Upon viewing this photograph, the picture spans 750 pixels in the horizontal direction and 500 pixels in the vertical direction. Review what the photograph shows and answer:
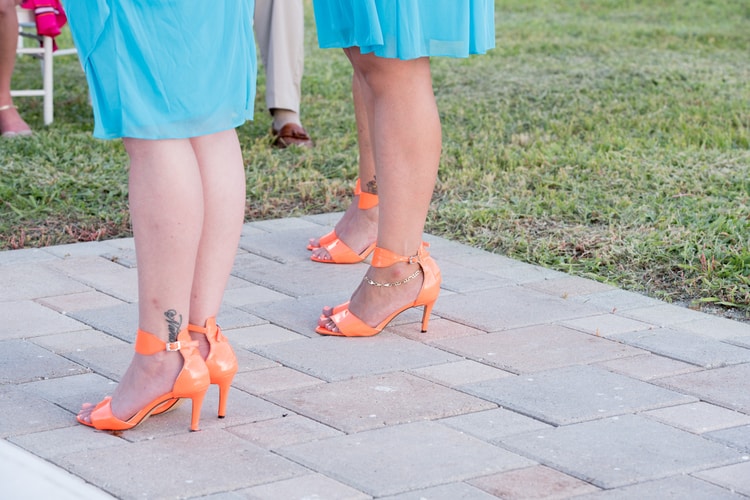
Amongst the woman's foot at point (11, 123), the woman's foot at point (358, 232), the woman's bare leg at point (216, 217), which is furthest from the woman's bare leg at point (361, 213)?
the woman's foot at point (11, 123)

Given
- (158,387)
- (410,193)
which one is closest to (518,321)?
(410,193)

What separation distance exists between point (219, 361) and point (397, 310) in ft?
2.27

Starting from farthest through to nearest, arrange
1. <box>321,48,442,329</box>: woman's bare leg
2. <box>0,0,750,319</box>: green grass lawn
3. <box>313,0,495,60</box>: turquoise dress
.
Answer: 1. <box>0,0,750,319</box>: green grass lawn
2. <box>321,48,442,329</box>: woman's bare leg
3. <box>313,0,495,60</box>: turquoise dress

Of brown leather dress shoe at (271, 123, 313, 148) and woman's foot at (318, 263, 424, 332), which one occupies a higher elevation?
brown leather dress shoe at (271, 123, 313, 148)

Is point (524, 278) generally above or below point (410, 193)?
below

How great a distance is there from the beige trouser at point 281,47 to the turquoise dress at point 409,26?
8.46ft

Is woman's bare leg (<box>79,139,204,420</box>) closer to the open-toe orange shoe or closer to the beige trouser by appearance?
the open-toe orange shoe

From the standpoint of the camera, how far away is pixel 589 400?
89.7 inches

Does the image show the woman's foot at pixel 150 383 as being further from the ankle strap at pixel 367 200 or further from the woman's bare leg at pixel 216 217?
the ankle strap at pixel 367 200

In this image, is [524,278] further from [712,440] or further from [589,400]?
[712,440]

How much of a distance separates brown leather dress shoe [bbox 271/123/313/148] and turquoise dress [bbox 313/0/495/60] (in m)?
2.35

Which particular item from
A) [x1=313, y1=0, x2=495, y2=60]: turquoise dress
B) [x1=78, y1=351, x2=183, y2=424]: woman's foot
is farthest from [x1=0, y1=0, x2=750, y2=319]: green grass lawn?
[x1=78, y1=351, x2=183, y2=424]: woman's foot

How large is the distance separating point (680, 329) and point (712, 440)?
2.34 feet

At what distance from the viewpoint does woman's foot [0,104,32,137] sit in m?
5.18
